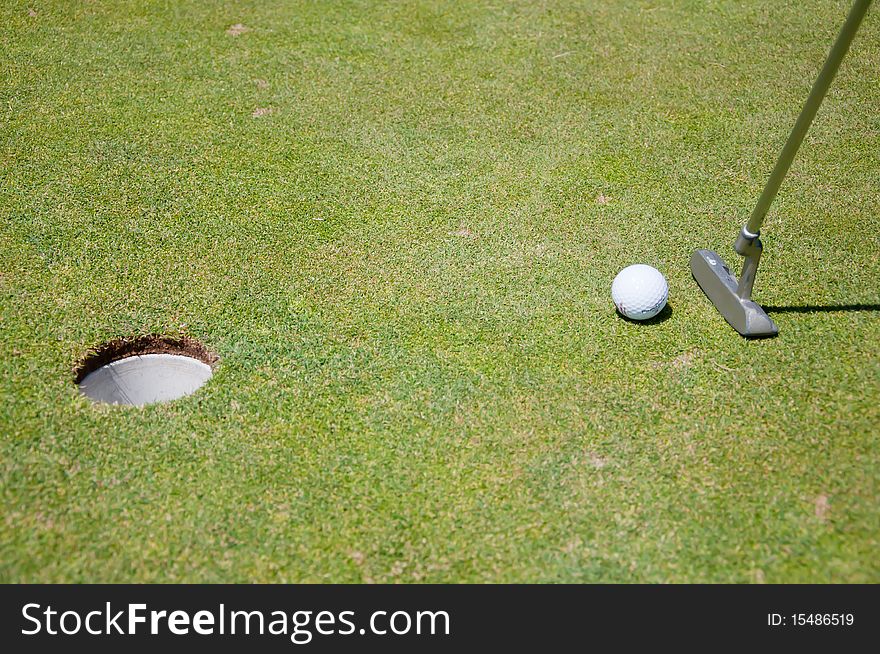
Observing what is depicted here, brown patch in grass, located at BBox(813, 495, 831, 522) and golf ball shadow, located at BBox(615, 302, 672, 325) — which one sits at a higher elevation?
golf ball shadow, located at BBox(615, 302, 672, 325)

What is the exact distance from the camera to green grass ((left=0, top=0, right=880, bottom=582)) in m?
3.45

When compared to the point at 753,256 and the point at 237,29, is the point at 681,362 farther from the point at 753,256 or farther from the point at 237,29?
the point at 237,29

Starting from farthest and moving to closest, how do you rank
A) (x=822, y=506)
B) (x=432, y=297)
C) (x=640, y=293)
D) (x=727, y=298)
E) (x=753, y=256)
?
1. (x=432, y=297)
2. (x=727, y=298)
3. (x=640, y=293)
4. (x=753, y=256)
5. (x=822, y=506)

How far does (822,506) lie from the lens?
3496 mm

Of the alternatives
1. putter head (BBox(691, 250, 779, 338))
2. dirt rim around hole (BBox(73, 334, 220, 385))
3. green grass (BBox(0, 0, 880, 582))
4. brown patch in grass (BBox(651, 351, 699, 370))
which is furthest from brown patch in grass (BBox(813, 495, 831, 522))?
dirt rim around hole (BBox(73, 334, 220, 385))

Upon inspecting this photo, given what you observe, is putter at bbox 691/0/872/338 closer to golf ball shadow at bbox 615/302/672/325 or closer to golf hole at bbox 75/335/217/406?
golf ball shadow at bbox 615/302/672/325

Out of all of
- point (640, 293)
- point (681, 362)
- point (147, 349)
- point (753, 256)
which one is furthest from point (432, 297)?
point (753, 256)

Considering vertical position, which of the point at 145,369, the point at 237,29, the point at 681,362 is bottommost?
the point at 681,362

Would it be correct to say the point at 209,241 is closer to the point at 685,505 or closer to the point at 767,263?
the point at 685,505

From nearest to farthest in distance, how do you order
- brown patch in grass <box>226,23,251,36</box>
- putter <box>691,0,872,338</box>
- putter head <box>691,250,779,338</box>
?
putter <box>691,0,872,338</box> → putter head <box>691,250,779,338</box> → brown patch in grass <box>226,23,251,36</box>

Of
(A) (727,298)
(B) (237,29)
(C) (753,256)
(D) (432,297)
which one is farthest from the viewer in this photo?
(B) (237,29)

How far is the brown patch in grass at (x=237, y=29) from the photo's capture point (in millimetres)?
7637

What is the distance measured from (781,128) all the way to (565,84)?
2032 millimetres

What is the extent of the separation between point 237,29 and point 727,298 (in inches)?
238
